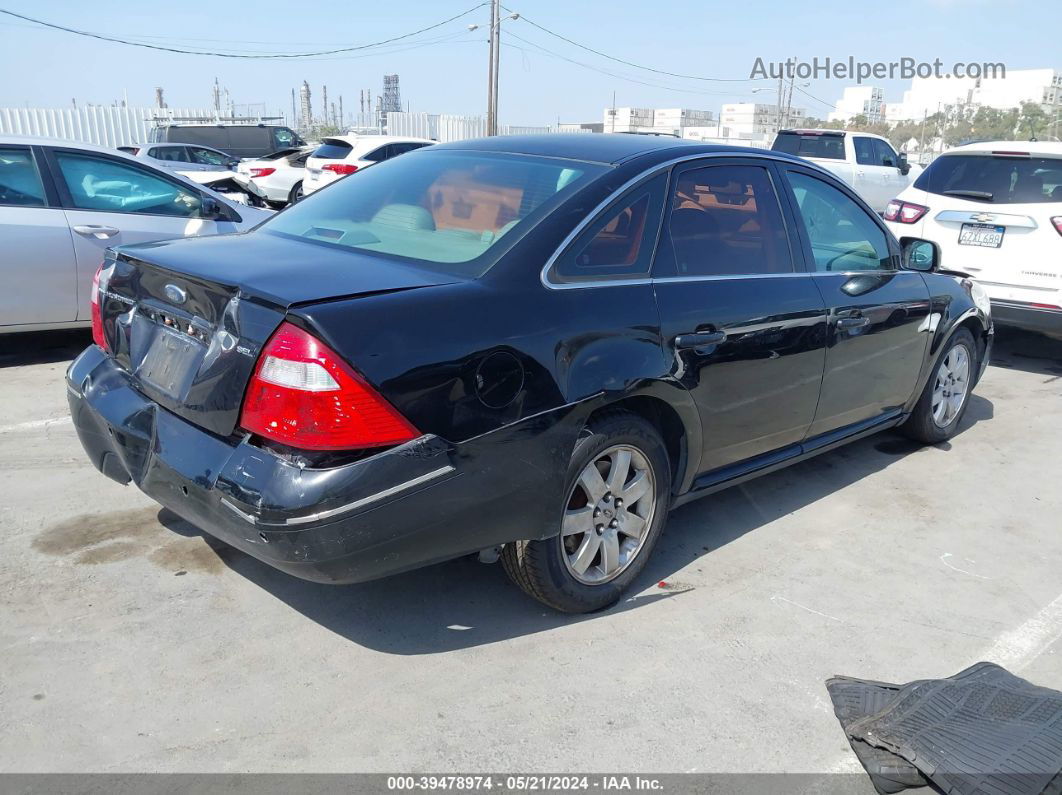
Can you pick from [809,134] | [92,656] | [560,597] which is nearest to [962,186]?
[560,597]

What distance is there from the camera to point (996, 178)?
737cm

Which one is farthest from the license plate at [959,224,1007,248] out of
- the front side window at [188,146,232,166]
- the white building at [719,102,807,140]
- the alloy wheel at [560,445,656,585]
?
the white building at [719,102,807,140]

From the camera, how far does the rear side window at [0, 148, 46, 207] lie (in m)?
5.98

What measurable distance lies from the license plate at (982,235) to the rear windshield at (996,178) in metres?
0.22

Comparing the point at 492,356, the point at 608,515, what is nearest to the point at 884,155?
the point at 608,515

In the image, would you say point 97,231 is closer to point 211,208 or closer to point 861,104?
point 211,208

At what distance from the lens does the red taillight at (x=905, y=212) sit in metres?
7.78

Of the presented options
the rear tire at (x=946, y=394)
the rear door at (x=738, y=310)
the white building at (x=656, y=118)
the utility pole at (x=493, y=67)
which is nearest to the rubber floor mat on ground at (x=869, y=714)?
the rear door at (x=738, y=310)

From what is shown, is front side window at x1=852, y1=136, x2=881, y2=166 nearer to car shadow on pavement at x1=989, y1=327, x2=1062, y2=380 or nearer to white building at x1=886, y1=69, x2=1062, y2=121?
car shadow on pavement at x1=989, y1=327, x2=1062, y2=380

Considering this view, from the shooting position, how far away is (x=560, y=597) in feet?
10.6

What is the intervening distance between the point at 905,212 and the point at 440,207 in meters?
5.77

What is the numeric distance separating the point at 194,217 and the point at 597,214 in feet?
14.5

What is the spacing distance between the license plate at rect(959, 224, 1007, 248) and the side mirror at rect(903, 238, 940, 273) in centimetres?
264

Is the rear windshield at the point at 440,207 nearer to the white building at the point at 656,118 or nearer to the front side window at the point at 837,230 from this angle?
the front side window at the point at 837,230
